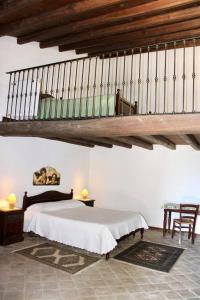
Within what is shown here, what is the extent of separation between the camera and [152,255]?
4.60 m

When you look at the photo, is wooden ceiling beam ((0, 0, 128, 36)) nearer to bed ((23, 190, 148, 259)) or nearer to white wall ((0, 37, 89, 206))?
white wall ((0, 37, 89, 206))

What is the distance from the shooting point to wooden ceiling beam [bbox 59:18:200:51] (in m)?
5.41

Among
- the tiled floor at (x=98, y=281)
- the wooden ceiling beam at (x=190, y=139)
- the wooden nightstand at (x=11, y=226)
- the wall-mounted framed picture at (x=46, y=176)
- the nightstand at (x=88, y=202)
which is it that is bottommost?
the tiled floor at (x=98, y=281)

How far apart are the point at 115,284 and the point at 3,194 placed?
3118 millimetres

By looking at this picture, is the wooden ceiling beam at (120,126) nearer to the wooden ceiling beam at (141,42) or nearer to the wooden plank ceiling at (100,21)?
the wooden plank ceiling at (100,21)

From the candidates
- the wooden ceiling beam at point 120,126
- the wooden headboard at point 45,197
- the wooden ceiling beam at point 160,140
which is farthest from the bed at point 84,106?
the wooden headboard at point 45,197

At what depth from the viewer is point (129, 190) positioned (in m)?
7.20

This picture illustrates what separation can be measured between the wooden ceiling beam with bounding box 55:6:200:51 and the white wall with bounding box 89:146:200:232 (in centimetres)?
307

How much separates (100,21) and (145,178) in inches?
162

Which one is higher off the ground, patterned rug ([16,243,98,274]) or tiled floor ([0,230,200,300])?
patterned rug ([16,243,98,274])

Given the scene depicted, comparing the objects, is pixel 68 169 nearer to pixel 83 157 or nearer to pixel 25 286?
pixel 83 157

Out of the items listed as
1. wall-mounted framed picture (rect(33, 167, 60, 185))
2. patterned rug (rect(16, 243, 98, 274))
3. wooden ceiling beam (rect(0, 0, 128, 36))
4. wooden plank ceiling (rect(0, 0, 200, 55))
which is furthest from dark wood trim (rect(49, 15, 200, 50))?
patterned rug (rect(16, 243, 98, 274))

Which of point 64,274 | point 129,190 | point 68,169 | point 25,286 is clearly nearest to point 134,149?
point 129,190

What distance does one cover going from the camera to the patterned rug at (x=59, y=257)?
3943 millimetres
